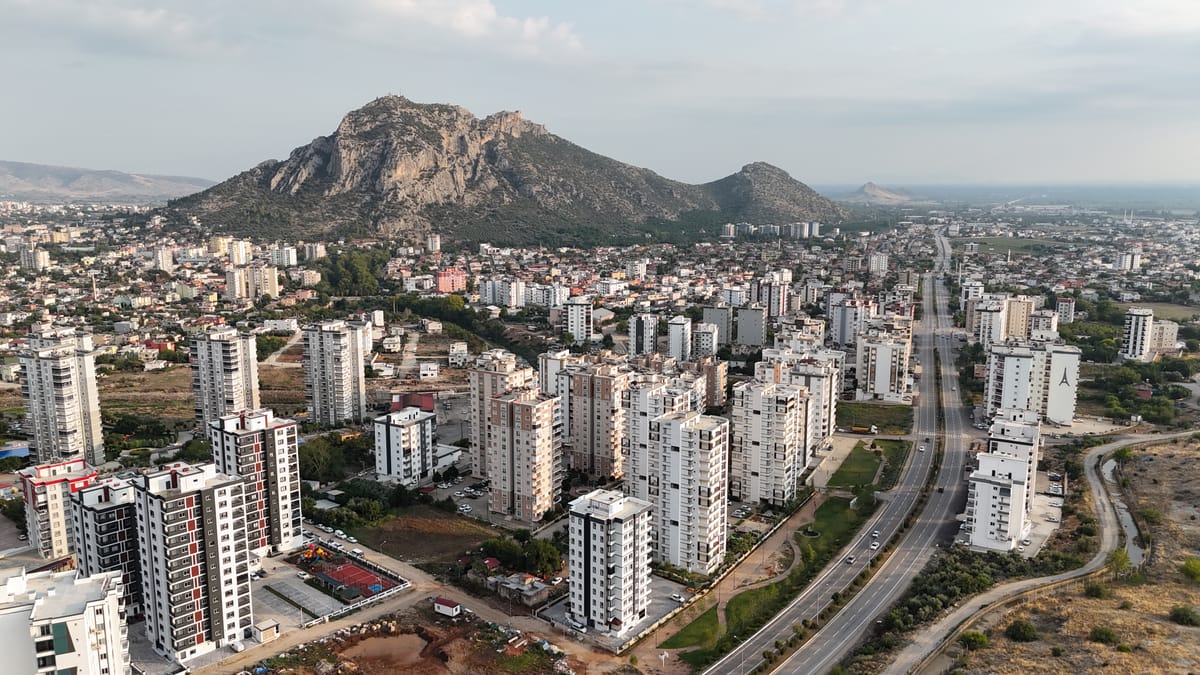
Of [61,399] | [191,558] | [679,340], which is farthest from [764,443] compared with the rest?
[61,399]

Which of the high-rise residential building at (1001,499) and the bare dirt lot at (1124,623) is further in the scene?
the high-rise residential building at (1001,499)

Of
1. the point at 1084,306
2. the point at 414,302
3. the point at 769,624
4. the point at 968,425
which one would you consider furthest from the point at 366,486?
the point at 1084,306

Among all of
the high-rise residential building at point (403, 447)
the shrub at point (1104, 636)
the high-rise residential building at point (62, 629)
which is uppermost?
the high-rise residential building at point (62, 629)

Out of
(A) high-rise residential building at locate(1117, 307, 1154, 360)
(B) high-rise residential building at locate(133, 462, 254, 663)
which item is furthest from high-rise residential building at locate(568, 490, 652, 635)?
(A) high-rise residential building at locate(1117, 307, 1154, 360)

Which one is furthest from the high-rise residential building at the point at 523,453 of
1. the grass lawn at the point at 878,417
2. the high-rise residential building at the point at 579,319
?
the high-rise residential building at the point at 579,319

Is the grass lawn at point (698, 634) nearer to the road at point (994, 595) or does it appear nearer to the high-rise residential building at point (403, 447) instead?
the road at point (994, 595)

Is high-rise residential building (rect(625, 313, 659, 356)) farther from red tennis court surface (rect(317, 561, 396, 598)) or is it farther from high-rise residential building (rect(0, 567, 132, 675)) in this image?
high-rise residential building (rect(0, 567, 132, 675))

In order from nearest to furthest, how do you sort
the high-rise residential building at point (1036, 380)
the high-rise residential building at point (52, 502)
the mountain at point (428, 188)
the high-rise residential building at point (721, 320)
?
the high-rise residential building at point (52, 502)
the high-rise residential building at point (1036, 380)
the high-rise residential building at point (721, 320)
the mountain at point (428, 188)
